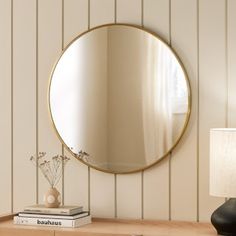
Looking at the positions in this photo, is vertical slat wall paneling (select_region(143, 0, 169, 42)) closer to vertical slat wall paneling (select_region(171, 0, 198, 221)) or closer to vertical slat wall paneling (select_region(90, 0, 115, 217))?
vertical slat wall paneling (select_region(171, 0, 198, 221))

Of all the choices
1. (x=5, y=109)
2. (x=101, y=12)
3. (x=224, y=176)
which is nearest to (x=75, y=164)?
(x=5, y=109)

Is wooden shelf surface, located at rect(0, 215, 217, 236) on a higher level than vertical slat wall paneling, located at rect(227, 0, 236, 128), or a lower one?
lower

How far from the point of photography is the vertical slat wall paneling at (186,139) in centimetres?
304

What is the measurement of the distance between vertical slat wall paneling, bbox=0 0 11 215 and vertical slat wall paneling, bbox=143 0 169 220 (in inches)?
29.5

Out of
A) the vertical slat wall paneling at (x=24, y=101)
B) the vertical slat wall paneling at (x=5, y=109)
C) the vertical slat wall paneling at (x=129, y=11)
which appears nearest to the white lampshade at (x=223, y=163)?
the vertical slat wall paneling at (x=129, y=11)

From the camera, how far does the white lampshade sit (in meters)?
2.66

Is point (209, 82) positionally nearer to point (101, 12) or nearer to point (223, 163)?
point (223, 163)

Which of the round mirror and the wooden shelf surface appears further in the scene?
the round mirror

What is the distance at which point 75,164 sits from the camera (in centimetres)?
325

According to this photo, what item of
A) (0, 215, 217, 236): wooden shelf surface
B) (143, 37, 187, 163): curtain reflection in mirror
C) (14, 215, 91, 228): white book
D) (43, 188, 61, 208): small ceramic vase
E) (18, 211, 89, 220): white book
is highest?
(143, 37, 187, 163): curtain reflection in mirror

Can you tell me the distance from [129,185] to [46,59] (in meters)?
0.77

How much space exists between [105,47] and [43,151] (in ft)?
2.03

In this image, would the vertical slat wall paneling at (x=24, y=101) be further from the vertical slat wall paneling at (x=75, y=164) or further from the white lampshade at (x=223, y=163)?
the white lampshade at (x=223, y=163)

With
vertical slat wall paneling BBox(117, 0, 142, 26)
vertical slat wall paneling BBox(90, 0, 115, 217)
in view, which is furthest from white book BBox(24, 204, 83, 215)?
vertical slat wall paneling BBox(117, 0, 142, 26)
